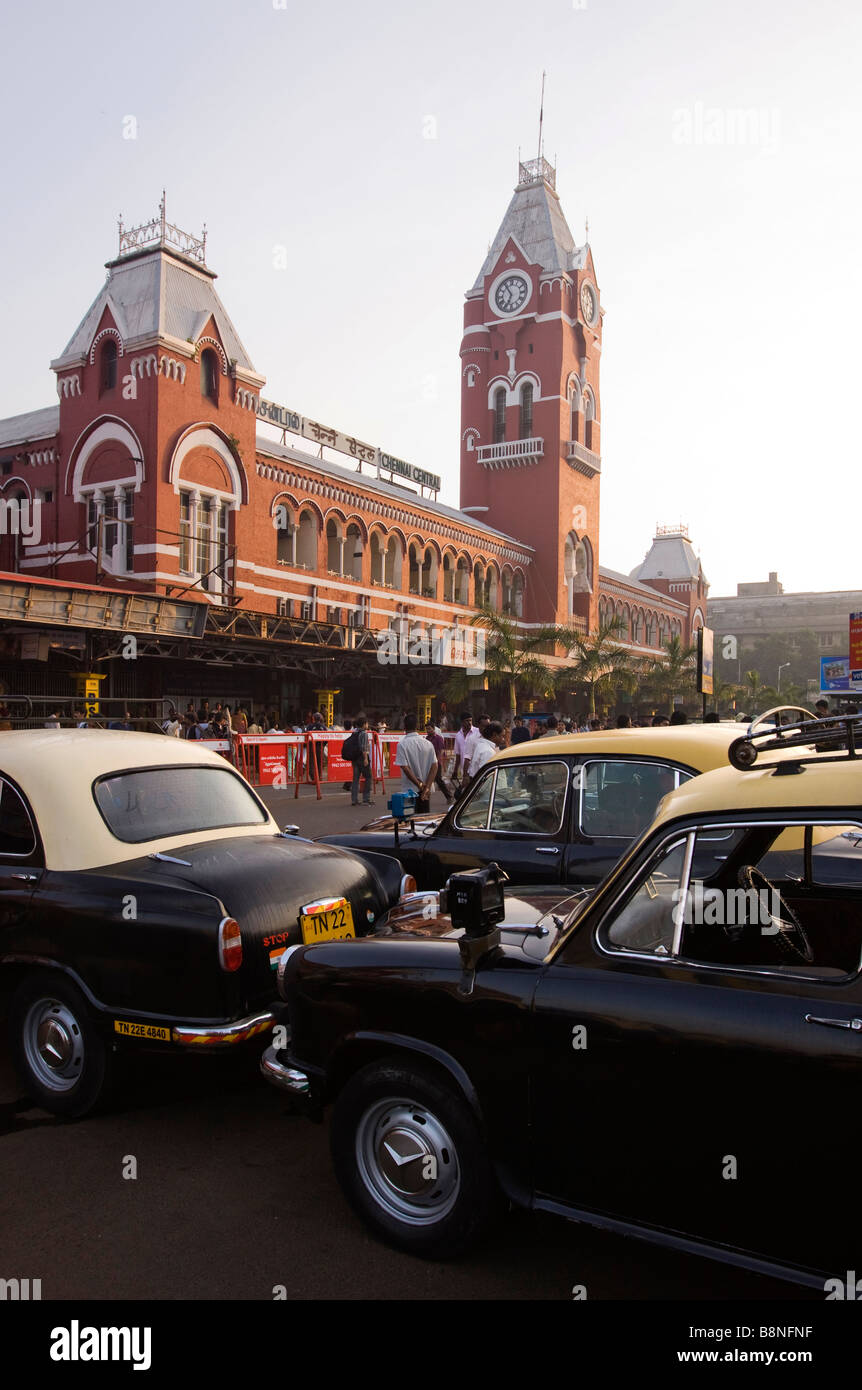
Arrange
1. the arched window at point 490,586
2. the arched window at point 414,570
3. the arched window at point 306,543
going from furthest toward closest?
1. the arched window at point 490,586
2. the arched window at point 414,570
3. the arched window at point 306,543

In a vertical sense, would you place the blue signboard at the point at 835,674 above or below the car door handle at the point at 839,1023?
above

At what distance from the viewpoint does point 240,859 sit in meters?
4.37

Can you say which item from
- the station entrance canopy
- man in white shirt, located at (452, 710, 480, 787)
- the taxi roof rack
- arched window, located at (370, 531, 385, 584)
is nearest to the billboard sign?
man in white shirt, located at (452, 710, 480, 787)

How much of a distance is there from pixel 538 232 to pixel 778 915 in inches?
1966

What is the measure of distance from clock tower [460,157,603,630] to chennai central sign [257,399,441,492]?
3.29 m

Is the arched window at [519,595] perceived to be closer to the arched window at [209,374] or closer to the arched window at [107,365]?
the arched window at [209,374]

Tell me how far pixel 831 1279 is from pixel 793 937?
3.78 feet

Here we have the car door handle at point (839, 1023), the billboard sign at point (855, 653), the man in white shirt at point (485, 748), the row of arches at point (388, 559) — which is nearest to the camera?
the car door handle at point (839, 1023)

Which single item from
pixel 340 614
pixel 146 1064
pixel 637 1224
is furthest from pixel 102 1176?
pixel 340 614

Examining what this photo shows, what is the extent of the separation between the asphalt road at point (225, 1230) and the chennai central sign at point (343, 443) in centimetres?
3124

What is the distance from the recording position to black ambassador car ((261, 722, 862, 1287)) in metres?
2.34

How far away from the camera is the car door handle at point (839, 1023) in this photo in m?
2.27

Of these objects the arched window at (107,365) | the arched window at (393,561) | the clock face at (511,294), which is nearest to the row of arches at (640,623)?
the clock face at (511,294)

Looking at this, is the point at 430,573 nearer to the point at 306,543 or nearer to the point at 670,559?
the point at 306,543
